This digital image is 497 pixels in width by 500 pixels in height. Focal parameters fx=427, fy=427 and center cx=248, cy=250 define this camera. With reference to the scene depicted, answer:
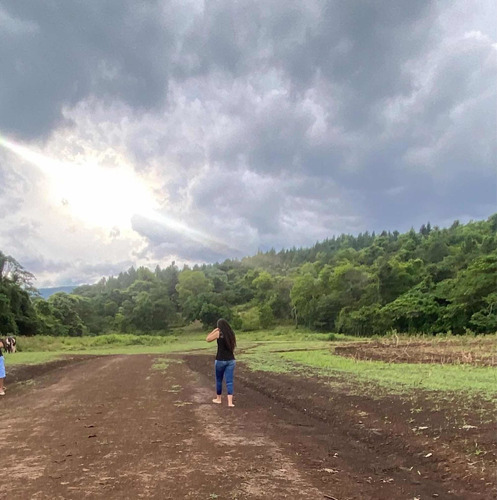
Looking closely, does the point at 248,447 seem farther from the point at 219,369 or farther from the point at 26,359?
the point at 26,359

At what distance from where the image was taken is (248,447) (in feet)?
22.0

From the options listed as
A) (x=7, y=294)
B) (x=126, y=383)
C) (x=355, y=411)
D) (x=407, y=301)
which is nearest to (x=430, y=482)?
(x=355, y=411)

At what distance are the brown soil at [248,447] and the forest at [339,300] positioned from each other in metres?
46.0

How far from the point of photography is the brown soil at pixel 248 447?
510cm

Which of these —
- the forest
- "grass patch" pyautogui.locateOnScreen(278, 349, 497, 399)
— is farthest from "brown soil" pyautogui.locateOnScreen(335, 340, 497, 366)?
the forest

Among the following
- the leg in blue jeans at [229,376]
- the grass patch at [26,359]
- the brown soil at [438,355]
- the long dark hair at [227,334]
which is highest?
the long dark hair at [227,334]

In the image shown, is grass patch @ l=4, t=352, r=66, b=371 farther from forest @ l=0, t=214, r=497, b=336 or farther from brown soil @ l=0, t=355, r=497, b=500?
forest @ l=0, t=214, r=497, b=336

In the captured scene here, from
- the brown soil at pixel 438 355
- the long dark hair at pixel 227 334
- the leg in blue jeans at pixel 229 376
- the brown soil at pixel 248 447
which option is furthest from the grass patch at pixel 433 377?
the long dark hair at pixel 227 334

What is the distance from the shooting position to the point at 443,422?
7.88m

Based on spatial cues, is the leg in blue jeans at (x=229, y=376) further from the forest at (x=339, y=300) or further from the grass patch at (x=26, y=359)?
the forest at (x=339, y=300)

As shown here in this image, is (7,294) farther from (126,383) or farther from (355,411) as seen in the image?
(355,411)

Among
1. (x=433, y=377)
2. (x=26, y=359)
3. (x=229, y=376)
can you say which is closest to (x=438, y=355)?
(x=433, y=377)

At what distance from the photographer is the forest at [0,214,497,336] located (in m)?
57.8

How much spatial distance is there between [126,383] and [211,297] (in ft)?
287
